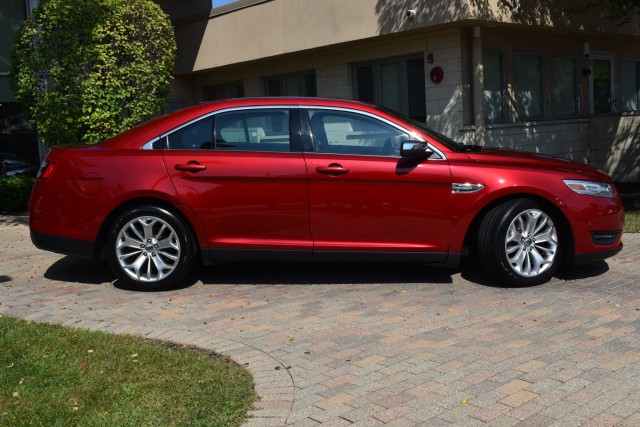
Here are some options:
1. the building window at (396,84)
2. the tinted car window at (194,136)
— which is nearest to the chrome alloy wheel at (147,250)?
the tinted car window at (194,136)

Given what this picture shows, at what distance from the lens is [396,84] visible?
14.9 metres

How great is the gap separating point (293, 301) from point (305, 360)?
1.54m

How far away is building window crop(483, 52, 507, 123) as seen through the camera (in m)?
14.1

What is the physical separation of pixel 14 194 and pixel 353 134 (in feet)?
27.7

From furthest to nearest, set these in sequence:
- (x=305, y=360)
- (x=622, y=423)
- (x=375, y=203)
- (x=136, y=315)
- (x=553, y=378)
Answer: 1. (x=375, y=203)
2. (x=136, y=315)
3. (x=305, y=360)
4. (x=553, y=378)
5. (x=622, y=423)

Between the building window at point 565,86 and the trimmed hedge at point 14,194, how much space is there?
34.0ft

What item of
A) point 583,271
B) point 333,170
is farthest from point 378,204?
point 583,271

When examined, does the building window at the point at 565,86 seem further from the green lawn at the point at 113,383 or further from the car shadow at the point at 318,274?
the green lawn at the point at 113,383

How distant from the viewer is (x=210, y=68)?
1802 centimetres

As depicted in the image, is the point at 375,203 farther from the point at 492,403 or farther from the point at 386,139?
the point at 492,403

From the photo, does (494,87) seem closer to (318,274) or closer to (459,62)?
(459,62)

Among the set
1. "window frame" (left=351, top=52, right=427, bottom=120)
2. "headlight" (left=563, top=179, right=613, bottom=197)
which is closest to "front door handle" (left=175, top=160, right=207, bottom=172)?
"headlight" (left=563, top=179, right=613, bottom=197)

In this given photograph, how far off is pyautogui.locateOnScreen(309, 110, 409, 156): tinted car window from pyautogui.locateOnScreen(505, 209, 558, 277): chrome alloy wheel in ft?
4.07

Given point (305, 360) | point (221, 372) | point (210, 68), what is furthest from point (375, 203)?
point (210, 68)
